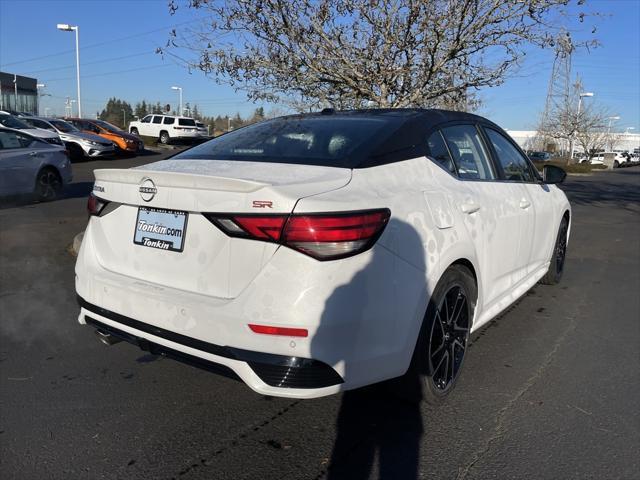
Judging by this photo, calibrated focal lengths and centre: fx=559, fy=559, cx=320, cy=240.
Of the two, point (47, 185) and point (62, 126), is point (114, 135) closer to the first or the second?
point (62, 126)

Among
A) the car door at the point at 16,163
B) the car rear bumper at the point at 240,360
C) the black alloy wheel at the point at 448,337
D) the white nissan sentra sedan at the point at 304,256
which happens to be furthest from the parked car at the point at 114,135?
the black alloy wheel at the point at 448,337

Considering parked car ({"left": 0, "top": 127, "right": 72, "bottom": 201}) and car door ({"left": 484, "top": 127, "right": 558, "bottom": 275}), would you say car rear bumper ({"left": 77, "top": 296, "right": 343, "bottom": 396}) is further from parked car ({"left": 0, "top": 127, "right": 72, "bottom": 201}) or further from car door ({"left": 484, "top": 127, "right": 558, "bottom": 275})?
parked car ({"left": 0, "top": 127, "right": 72, "bottom": 201})

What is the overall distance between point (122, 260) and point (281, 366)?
1.09 meters

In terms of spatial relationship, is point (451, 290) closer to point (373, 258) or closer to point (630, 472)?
point (373, 258)

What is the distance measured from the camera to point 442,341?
10.3 ft

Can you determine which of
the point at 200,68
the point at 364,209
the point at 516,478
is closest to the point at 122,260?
the point at 364,209

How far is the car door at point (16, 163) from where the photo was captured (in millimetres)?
10047

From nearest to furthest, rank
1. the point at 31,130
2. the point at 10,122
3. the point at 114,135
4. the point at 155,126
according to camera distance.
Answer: the point at 31,130 → the point at 10,122 → the point at 114,135 → the point at 155,126

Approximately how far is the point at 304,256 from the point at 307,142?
104cm

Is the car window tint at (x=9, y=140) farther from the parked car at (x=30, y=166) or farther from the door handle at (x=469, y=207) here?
the door handle at (x=469, y=207)

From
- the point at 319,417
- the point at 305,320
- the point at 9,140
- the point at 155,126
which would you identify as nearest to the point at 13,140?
the point at 9,140

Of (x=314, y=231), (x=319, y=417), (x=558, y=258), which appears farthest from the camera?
(x=558, y=258)

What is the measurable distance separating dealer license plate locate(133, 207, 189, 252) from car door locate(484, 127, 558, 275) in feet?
8.23

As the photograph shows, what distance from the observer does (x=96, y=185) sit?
3.14m
